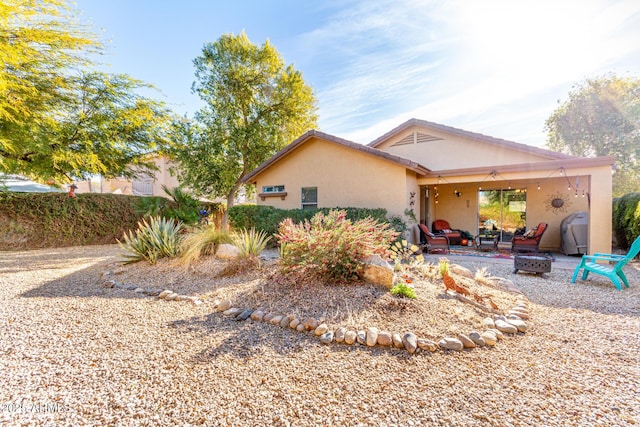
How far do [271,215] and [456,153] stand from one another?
26.6 ft

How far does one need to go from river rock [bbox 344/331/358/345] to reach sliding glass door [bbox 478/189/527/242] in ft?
37.5

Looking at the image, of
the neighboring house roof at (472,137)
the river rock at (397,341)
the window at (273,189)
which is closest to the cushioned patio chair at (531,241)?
the neighboring house roof at (472,137)

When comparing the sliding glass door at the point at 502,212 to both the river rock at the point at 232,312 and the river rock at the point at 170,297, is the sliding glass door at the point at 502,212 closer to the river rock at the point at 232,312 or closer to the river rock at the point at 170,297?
the river rock at the point at 232,312

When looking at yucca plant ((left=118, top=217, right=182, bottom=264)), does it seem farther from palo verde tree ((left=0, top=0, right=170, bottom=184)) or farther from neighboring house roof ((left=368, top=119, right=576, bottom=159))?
neighboring house roof ((left=368, top=119, right=576, bottom=159))

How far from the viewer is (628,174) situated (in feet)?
62.8

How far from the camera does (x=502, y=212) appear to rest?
11.8 meters

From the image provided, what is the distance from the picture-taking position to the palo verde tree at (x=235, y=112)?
52.6 feet

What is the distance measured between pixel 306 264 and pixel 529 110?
15053mm

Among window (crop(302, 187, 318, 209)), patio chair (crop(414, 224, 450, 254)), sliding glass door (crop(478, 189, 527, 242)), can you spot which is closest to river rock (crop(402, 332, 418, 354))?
patio chair (crop(414, 224, 450, 254))

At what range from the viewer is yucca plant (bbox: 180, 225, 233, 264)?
6176mm


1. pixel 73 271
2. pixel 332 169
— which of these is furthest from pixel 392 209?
pixel 73 271

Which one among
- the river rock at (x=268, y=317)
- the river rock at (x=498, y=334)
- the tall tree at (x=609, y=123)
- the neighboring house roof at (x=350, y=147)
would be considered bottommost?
the river rock at (x=498, y=334)

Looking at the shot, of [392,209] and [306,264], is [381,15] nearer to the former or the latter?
→ [392,209]

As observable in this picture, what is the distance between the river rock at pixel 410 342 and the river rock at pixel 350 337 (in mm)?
545
